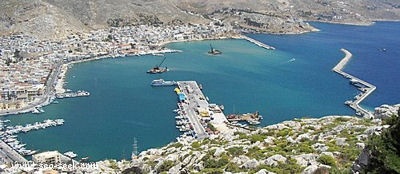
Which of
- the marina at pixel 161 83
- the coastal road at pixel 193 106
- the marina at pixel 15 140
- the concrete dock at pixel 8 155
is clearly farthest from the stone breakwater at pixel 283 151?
the marina at pixel 161 83

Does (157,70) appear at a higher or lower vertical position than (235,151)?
lower

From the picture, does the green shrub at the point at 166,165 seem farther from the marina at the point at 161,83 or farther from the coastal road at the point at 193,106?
the marina at the point at 161,83

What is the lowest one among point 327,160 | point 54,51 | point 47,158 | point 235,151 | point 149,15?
point 54,51

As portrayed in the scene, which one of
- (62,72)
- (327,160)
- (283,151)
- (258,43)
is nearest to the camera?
(327,160)

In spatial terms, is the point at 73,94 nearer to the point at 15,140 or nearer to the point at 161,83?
the point at 161,83

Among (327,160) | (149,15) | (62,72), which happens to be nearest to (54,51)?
(62,72)

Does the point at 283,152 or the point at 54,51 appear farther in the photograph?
the point at 54,51

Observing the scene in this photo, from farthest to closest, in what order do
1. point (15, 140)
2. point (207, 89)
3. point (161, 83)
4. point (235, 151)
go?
point (161, 83)
point (207, 89)
point (15, 140)
point (235, 151)
